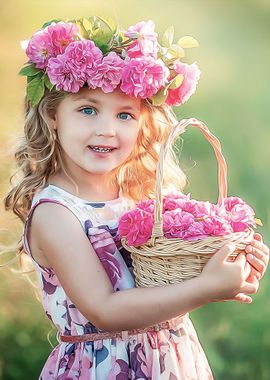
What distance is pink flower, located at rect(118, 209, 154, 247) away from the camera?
7.52ft

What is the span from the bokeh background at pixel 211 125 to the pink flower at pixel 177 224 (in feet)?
4.97

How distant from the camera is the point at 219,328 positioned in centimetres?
385

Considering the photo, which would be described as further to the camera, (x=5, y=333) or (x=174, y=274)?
(x=5, y=333)

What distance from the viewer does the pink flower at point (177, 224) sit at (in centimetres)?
227

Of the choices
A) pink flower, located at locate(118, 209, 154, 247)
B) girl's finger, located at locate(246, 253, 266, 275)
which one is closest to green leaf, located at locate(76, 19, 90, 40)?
pink flower, located at locate(118, 209, 154, 247)

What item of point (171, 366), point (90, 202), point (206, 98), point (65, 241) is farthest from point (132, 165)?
point (206, 98)

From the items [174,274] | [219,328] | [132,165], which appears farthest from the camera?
[219,328]

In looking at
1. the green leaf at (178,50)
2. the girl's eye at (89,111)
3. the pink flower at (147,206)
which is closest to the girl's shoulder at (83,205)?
the pink flower at (147,206)

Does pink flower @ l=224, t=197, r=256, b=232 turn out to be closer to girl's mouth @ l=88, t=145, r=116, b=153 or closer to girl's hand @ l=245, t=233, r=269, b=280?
girl's hand @ l=245, t=233, r=269, b=280

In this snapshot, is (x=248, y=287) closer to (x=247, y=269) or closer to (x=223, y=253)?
(x=247, y=269)

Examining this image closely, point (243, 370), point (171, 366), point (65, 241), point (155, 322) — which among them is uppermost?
point (65, 241)

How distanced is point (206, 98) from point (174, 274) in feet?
5.67

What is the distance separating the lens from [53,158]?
8.37ft

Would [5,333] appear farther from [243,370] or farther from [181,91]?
[181,91]
